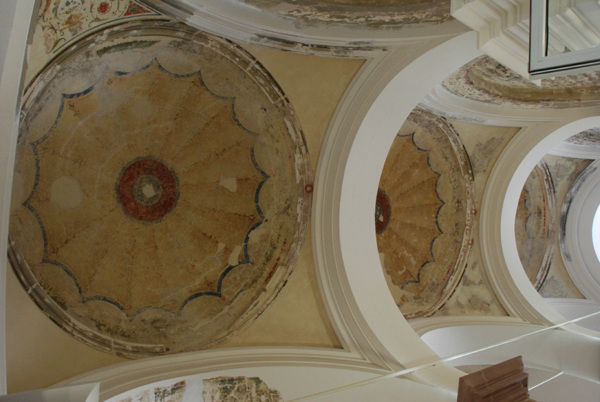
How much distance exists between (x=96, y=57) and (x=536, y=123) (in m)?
6.66

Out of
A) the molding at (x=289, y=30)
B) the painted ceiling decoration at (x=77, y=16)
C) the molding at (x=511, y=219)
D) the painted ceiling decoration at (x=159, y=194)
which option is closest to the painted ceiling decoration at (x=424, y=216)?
the molding at (x=511, y=219)

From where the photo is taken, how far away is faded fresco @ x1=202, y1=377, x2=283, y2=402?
15.8 ft

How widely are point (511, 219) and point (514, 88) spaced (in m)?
2.60

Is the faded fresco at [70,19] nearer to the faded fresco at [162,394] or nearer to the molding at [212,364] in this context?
the molding at [212,364]

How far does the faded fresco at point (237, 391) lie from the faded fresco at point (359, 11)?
3.94m

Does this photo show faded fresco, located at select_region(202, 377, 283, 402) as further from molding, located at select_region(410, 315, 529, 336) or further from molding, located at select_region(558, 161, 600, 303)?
molding, located at select_region(558, 161, 600, 303)

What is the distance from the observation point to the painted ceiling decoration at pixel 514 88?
6.64m

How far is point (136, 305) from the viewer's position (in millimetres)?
5602

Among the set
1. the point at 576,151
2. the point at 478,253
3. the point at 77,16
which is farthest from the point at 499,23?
the point at 576,151

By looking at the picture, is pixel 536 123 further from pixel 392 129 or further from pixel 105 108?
pixel 105 108

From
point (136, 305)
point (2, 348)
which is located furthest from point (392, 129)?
point (2, 348)

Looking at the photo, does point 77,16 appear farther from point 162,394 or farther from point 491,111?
point 491,111

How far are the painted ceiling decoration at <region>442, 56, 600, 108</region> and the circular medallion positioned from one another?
14.3 feet

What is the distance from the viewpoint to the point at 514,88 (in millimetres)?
7066
